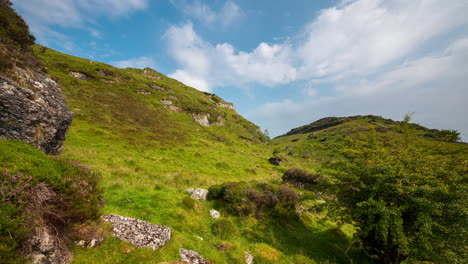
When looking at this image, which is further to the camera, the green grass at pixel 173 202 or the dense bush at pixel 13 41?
the dense bush at pixel 13 41

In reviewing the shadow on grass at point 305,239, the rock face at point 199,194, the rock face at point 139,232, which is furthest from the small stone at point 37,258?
the shadow on grass at point 305,239

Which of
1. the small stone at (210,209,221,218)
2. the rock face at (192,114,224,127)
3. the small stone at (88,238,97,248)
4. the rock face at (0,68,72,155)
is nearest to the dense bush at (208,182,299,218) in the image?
the small stone at (210,209,221,218)

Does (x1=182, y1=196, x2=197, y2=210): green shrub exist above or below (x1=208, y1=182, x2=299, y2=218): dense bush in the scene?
below

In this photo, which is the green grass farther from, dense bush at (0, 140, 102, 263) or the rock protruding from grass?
the rock protruding from grass

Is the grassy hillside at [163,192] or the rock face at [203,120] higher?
the rock face at [203,120]

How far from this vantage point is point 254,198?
654 inches

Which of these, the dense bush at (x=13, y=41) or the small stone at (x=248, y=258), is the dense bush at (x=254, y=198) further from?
the dense bush at (x=13, y=41)

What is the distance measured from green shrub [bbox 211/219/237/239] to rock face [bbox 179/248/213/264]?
3165 mm

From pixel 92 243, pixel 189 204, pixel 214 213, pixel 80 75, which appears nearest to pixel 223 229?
pixel 214 213

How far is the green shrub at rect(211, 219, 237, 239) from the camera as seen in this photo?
41.3 ft

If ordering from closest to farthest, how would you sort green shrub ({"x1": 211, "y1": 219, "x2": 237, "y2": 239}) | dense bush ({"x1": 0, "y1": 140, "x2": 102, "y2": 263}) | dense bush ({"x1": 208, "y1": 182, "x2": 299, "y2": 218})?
dense bush ({"x1": 0, "y1": 140, "x2": 102, "y2": 263}) → green shrub ({"x1": 211, "y1": 219, "x2": 237, "y2": 239}) → dense bush ({"x1": 208, "y1": 182, "x2": 299, "y2": 218})

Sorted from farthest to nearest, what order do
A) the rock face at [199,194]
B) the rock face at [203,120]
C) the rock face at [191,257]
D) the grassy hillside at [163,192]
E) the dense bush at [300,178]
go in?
the rock face at [203,120]
the dense bush at [300,178]
the rock face at [199,194]
the grassy hillside at [163,192]
the rock face at [191,257]

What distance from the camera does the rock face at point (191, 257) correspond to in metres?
8.88

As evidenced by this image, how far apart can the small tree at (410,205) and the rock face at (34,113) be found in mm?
22708
